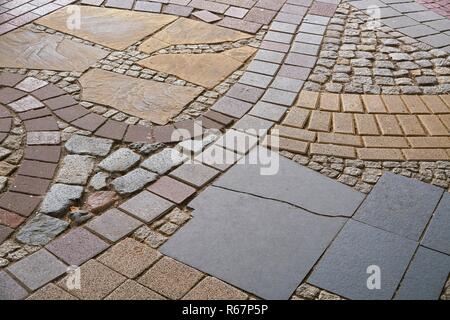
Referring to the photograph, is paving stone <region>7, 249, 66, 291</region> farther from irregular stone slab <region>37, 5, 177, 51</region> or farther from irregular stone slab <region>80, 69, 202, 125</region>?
irregular stone slab <region>37, 5, 177, 51</region>

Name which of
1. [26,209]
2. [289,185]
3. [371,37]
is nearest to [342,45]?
[371,37]

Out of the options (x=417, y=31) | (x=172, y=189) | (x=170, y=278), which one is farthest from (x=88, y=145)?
(x=417, y=31)

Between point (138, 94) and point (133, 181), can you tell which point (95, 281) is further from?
point (138, 94)

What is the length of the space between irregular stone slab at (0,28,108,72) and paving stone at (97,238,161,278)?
205 centimetres

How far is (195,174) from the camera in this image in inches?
117

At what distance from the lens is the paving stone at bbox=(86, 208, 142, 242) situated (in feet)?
8.39

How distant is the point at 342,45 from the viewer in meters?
4.45

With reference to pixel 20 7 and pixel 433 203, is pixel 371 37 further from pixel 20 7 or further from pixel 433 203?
pixel 20 7

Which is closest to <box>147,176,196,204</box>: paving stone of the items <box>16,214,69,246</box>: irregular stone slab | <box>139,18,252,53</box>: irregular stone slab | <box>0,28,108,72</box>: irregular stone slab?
<box>16,214,69,246</box>: irregular stone slab

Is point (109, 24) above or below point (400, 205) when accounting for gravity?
above

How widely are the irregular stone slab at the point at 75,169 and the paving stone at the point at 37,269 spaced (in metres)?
0.59

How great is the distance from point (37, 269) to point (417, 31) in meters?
4.12

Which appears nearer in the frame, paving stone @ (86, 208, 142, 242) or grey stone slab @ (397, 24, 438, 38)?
paving stone @ (86, 208, 142, 242)
